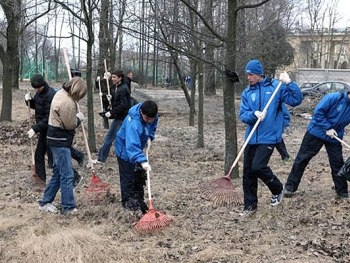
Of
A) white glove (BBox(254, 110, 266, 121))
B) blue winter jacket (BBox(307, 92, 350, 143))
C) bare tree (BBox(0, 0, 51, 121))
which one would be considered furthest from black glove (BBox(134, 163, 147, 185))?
bare tree (BBox(0, 0, 51, 121))

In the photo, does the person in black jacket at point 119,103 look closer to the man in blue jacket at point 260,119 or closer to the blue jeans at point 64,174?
the blue jeans at point 64,174

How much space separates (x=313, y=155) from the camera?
6.60 metres

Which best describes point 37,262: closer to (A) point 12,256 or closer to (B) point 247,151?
(A) point 12,256

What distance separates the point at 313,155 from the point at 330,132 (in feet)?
1.48

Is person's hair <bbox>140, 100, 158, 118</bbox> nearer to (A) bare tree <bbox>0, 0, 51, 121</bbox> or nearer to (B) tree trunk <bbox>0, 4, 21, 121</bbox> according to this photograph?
(A) bare tree <bbox>0, 0, 51, 121</bbox>

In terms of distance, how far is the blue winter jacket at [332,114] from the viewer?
6266mm

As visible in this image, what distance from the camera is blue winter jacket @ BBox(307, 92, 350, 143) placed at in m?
6.27

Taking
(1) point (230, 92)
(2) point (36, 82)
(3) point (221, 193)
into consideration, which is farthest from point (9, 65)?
(3) point (221, 193)

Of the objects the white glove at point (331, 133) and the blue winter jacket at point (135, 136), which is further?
the white glove at point (331, 133)

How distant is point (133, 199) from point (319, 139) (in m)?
2.52

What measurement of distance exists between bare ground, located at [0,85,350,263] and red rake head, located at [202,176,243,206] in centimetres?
9

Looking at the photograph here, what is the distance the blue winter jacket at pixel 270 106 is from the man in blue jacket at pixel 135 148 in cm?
107

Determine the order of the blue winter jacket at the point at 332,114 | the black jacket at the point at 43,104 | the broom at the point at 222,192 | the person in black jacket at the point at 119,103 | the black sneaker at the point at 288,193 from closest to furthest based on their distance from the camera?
the broom at the point at 222,192
the blue winter jacket at the point at 332,114
the black sneaker at the point at 288,193
the black jacket at the point at 43,104
the person in black jacket at the point at 119,103

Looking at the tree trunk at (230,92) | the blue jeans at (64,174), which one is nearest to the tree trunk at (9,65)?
the tree trunk at (230,92)
